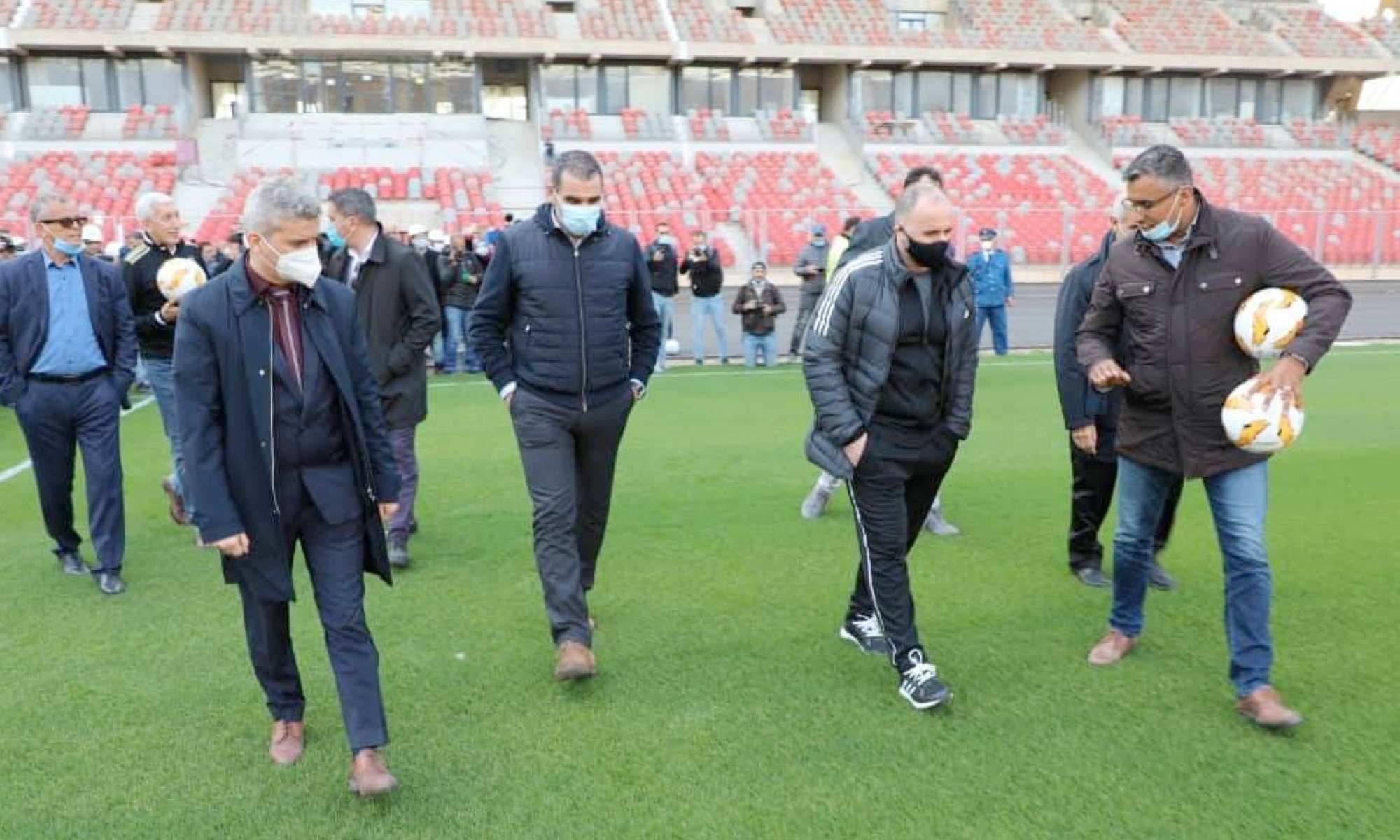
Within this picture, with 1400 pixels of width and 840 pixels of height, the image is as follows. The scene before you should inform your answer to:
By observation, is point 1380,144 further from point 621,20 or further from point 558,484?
point 558,484

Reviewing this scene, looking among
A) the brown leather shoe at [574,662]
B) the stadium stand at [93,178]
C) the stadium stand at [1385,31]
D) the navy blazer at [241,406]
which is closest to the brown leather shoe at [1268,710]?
the brown leather shoe at [574,662]

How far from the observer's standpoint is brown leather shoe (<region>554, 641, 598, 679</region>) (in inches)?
164

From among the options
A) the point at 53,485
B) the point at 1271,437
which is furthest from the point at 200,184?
the point at 1271,437

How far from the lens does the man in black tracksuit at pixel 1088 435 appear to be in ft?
16.5

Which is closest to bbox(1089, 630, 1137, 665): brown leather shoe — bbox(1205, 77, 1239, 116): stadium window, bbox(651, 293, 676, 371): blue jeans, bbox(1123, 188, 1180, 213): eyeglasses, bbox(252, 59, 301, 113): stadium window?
bbox(1123, 188, 1180, 213): eyeglasses

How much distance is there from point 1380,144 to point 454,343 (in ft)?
113

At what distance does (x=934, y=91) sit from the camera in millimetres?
34656

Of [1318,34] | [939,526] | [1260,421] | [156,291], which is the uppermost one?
[1318,34]

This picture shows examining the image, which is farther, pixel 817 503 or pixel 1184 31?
pixel 1184 31

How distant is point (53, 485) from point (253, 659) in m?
2.67

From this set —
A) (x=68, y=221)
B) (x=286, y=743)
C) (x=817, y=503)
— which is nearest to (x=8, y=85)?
(x=68, y=221)

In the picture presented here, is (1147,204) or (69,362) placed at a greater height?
(1147,204)

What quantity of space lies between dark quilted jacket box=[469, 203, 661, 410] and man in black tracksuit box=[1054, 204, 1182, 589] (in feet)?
6.84

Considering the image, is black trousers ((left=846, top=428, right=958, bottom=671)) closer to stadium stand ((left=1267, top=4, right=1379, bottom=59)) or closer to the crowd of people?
the crowd of people
